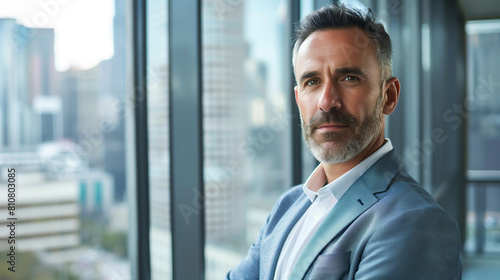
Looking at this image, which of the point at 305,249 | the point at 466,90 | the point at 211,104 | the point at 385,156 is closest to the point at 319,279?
the point at 305,249

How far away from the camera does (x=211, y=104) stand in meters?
2.10

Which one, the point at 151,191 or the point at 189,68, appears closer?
the point at 189,68

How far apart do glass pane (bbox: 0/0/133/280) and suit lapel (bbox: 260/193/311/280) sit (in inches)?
21.6

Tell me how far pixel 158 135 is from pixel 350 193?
84 centimetres

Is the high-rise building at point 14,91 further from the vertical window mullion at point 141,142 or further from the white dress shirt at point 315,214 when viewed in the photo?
the white dress shirt at point 315,214

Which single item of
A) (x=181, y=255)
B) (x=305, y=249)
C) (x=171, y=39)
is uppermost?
(x=171, y=39)

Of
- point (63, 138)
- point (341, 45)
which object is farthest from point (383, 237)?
point (63, 138)

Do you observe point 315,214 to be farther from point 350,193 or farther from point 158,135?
point 158,135

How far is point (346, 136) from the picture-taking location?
46.5 inches

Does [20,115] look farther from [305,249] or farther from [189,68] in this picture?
[305,249]

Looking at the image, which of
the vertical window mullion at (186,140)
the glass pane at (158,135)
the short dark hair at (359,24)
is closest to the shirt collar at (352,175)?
the short dark hair at (359,24)

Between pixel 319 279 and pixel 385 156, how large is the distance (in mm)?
376

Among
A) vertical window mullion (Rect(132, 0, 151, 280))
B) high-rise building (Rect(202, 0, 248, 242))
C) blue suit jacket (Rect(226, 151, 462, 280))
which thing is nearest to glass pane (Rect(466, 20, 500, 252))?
high-rise building (Rect(202, 0, 248, 242))

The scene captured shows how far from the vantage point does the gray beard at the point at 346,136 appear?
118 cm
